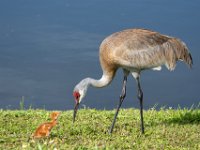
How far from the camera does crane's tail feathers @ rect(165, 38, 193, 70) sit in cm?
1025

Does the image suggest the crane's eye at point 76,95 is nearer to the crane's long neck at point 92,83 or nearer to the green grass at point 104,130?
the crane's long neck at point 92,83

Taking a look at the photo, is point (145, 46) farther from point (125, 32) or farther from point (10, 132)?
point (10, 132)

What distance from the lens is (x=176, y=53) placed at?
33.8 ft

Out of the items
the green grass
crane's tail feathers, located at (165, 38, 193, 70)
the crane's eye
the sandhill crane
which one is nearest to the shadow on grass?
the green grass

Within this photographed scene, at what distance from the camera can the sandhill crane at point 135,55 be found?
981cm

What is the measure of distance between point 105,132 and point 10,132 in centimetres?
159

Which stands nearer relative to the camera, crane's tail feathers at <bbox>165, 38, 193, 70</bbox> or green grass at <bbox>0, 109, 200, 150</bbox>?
green grass at <bbox>0, 109, 200, 150</bbox>

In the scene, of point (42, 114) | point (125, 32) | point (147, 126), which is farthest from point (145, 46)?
point (42, 114)

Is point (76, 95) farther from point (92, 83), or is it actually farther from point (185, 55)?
point (185, 55)

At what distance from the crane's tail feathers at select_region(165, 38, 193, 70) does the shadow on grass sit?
1.13m

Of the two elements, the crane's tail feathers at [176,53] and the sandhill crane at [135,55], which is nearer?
the sandhill crane at [135,55]

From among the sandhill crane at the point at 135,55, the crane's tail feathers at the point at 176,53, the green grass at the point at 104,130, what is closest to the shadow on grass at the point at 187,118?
the green grass at the point at 104,130

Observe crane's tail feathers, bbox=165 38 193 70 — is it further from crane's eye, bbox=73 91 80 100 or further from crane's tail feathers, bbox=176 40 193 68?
crane's eye, bbox=73 91 80 100

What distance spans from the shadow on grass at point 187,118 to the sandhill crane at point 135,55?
0.92 metres
